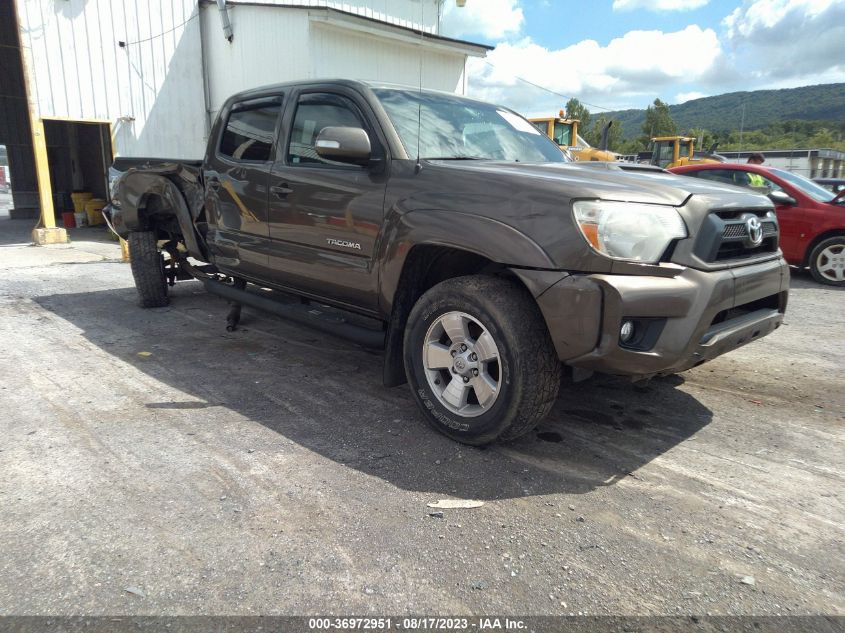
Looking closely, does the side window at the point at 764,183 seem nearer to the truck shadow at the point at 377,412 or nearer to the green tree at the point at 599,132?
the green tree at the point at 599,132

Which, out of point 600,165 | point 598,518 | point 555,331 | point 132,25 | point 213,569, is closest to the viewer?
point 213,569

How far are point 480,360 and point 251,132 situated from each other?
278cm

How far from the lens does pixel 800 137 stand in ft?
236

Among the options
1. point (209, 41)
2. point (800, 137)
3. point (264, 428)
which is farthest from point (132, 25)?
point (800, 137)

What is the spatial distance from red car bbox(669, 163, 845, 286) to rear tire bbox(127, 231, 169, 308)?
6.70m

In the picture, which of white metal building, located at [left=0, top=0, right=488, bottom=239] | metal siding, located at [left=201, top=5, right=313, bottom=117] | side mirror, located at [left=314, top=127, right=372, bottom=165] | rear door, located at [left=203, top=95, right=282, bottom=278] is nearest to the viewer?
side mirror, located at [left=314, top=127, right=372, bottom=165]

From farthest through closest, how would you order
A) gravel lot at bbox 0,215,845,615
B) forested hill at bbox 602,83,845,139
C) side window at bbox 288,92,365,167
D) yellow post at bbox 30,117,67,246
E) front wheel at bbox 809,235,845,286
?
forested hill at bbox 602,83,845,139
yellow post at bbox 30,117,67,246
front wheel at bbox 809,235,845,286
side window at bbox 288,92,365,167
gravel lot at bbox 0,215,845,615

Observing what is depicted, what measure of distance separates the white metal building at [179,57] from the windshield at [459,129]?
31.0 feet

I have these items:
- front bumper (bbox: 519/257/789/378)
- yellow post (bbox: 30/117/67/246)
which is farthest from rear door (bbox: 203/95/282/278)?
yellow post (bbox: 30/117/67/246)

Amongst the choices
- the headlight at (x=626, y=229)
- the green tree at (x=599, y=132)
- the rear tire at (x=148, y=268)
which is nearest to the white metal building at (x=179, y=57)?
the green tree at (x=599, y=132)

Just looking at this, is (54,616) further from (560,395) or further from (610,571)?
(560,395)

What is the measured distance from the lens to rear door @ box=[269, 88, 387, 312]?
3.50m

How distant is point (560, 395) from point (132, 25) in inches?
555

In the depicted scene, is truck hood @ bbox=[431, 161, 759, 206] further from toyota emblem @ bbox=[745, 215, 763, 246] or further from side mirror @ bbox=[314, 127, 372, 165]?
side mirror @ bbox=[314, 127, 372, 165]
